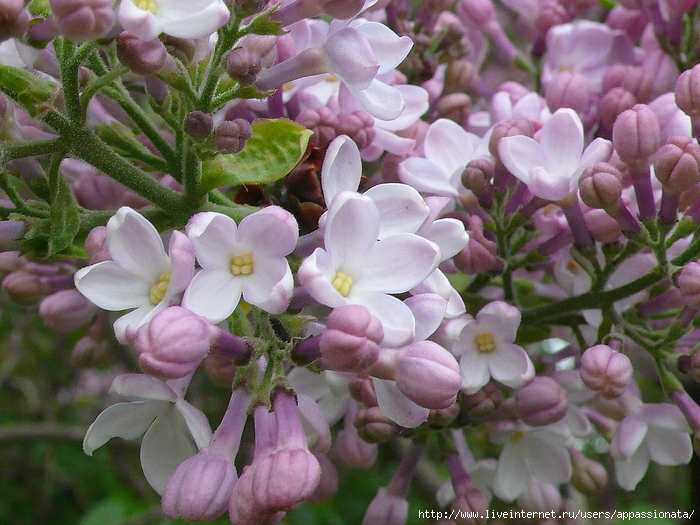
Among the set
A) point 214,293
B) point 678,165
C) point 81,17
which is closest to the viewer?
point 81,17

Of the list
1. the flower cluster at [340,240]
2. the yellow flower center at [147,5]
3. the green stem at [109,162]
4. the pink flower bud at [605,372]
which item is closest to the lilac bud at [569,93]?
the flower cluster at [340,240]

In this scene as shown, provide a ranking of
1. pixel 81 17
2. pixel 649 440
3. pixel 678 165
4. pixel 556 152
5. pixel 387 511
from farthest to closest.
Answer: pixel 387 511 < pixel 649 440 < pixel 556 152 < pixel 678 165 < pixel 81 17

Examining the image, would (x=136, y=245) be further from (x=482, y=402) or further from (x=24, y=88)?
(x=482, y=402)

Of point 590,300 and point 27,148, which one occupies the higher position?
point 27,148

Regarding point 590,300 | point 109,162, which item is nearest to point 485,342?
point 590,300

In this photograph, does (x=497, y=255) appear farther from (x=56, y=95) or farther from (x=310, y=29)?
(x=56, y=95)

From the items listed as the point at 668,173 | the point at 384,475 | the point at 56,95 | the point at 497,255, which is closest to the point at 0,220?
the point at 56,95

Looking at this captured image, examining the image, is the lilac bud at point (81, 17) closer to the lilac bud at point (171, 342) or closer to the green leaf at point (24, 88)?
the green leaf at point (24, 88)

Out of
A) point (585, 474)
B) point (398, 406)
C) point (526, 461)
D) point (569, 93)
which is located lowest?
point (585, 474)
